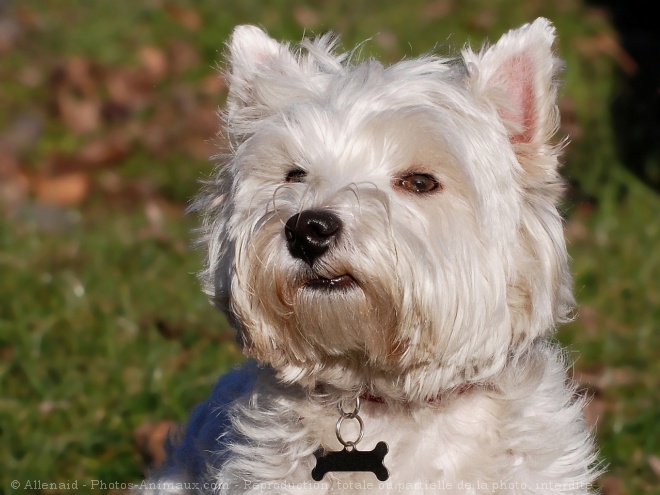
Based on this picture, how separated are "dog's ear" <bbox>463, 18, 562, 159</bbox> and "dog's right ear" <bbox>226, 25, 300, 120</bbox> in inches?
30.4

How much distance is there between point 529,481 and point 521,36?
1591mm

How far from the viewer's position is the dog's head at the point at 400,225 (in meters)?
3.63

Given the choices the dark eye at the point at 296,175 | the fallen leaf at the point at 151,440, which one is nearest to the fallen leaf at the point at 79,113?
the fallen leaf at the point at 151,440

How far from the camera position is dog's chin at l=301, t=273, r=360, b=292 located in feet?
11.9

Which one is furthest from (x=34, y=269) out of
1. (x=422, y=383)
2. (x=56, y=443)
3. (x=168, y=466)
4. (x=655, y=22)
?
(x=655, y=22)

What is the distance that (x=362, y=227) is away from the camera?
3.59 metres

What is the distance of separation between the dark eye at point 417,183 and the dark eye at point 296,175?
13.9 inches

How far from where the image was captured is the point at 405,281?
11.9ft

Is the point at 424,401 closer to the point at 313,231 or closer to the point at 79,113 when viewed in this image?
the point at 313,231

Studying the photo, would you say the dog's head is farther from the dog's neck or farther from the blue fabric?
the blue fabric

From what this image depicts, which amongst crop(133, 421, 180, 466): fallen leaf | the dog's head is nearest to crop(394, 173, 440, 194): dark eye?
the dog's head

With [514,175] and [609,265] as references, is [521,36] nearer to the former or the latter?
[514,175]

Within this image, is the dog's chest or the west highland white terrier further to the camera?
the dog's chest

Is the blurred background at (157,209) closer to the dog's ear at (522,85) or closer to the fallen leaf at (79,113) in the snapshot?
the fallen leaf at (79,113)
